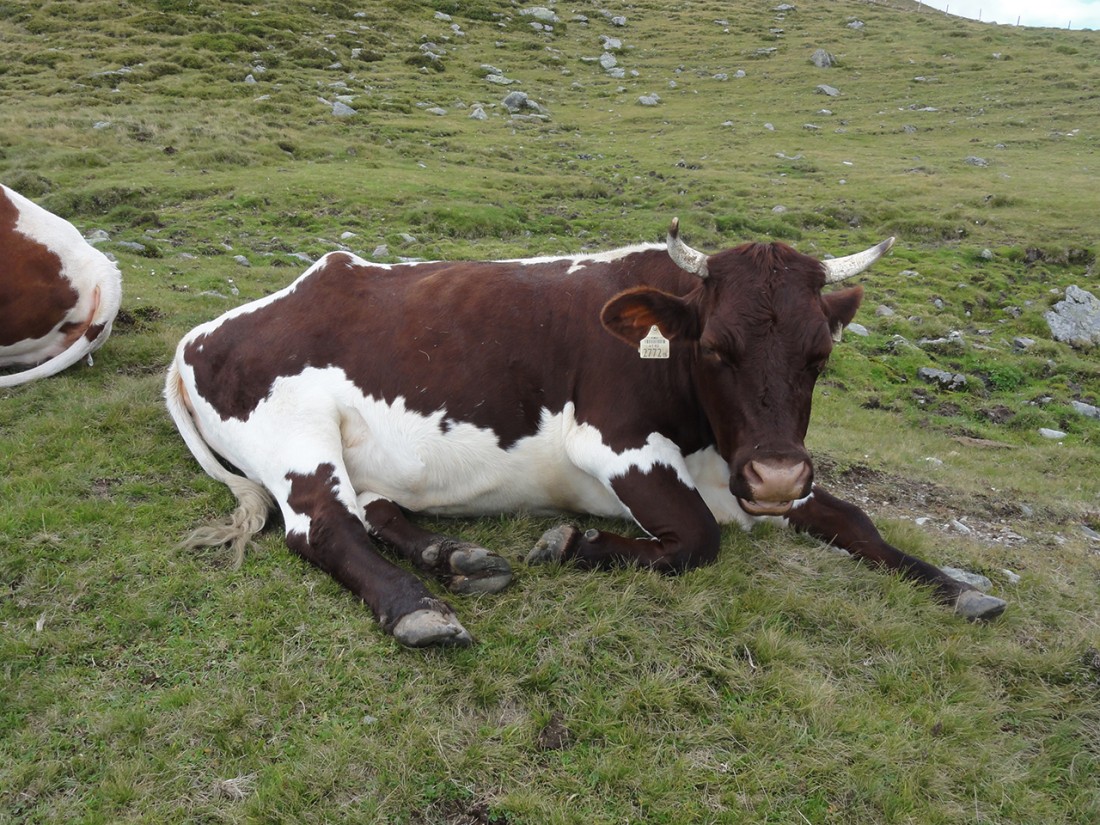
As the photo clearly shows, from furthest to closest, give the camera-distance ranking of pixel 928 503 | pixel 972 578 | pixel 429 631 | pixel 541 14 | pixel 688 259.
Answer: pixel 541 14 → pixel 928 503 → pixel 972 578 → pixel 688 259 → pixel 429 631

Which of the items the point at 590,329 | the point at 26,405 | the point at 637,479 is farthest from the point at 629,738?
the point at 26,405

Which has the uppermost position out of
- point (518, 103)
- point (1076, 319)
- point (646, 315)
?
point (646, 315)

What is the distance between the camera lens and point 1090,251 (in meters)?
19.7

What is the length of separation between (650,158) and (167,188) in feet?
52.1

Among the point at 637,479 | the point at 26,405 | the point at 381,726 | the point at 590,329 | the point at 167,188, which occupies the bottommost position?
the point at 167,188

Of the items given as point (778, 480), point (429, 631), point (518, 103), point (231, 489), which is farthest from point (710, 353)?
point (518, 103)

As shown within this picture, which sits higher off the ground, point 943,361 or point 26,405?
point 26,405

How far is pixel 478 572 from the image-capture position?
4.70 metres

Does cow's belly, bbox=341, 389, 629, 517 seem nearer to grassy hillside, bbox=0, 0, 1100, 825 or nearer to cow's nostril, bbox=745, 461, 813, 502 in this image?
grassy hillside, bbox=0, 0, 1100, 825

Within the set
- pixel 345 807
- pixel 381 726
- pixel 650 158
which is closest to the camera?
pixel 345 807

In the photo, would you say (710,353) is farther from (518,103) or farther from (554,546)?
(518,103)

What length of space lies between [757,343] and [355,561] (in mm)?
2629

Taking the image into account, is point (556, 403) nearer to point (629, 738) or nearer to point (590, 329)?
point (590, 329)

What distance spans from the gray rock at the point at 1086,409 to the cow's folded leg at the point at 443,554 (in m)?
12.1
